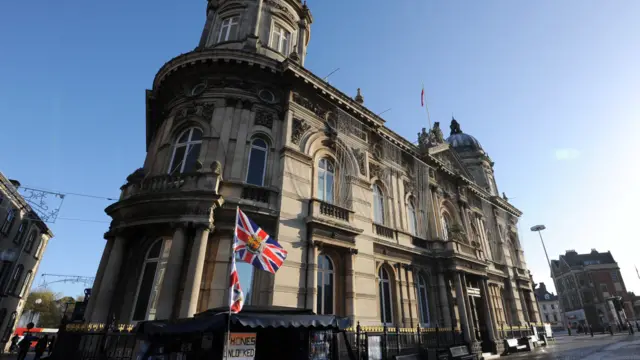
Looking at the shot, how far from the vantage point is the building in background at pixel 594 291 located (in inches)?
2479

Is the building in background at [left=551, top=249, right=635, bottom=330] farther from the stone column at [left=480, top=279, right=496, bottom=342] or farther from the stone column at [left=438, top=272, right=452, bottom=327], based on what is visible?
the stone column at [left=438, top=272, right=452, bottom=327]

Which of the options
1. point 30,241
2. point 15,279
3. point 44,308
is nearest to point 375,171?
point 15,279

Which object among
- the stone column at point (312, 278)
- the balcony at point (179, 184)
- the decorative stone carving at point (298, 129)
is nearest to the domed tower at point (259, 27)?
the decorative stone carving at point (298, 129)

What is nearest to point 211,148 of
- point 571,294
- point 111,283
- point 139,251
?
point 139,251

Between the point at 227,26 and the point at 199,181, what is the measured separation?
11867mm

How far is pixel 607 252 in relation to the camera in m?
75.8

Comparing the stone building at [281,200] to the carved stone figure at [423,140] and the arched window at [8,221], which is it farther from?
the arched window at [8,221]

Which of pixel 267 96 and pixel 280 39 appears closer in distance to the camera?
pixel 267 96

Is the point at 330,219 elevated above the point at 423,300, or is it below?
above

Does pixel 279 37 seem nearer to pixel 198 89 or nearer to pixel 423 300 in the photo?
pixel 198 89

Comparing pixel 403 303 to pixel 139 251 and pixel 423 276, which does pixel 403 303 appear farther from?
pixel 139 251

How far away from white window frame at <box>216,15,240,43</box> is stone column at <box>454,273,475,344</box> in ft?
65.2

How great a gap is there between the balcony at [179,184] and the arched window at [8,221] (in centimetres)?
2523

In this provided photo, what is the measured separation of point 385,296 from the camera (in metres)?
16.7
